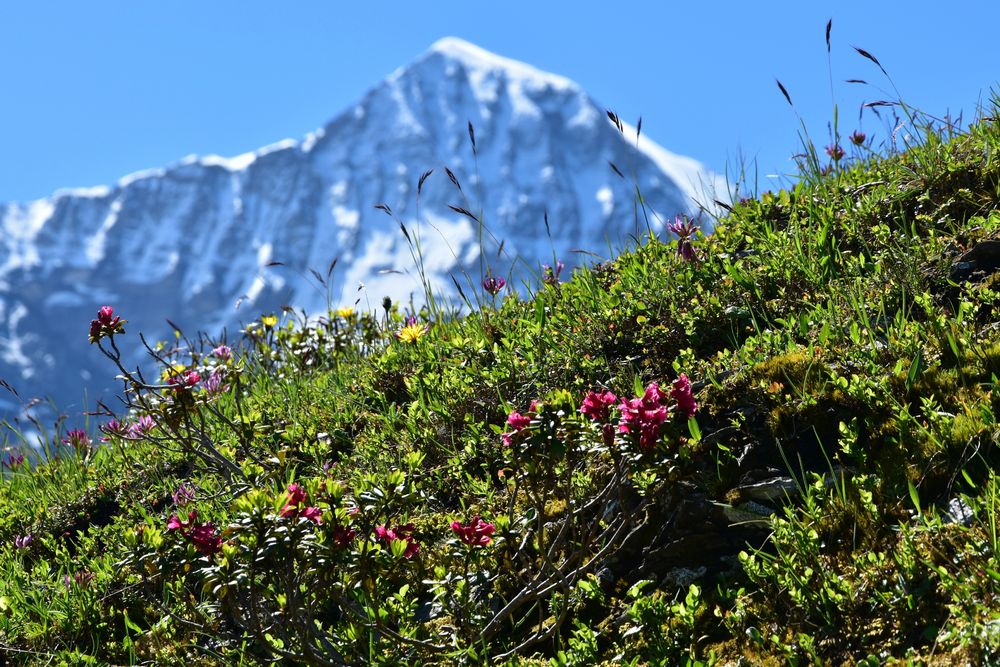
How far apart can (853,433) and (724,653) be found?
118cm

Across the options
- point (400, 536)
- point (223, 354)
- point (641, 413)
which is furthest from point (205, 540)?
point (223, 354)

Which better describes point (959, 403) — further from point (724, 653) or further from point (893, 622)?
point (724, 653)

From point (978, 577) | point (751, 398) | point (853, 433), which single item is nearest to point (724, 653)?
point (978, 577)

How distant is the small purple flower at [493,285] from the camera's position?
242 inches

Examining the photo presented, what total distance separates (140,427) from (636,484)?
4.43 metres

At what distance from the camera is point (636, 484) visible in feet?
12.2

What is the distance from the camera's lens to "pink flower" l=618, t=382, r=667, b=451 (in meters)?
3.13

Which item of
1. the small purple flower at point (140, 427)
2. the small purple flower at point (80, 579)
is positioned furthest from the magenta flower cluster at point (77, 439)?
the small purple flower at point (80, 579)

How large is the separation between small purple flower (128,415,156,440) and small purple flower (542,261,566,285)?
338 cm

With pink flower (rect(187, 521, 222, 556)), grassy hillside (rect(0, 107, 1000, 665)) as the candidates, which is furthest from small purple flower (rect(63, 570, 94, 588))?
pink flower (rect(187, 521, 222, 556))

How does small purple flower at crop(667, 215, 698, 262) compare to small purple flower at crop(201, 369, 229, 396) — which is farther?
small purple flower at crop(201, 369, 229, 396)

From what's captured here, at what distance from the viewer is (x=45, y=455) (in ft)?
23.5

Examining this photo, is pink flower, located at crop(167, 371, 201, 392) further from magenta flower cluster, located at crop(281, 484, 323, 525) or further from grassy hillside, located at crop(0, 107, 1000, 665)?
magenta flower cluster, located at crop(281, 484, 323, 525)

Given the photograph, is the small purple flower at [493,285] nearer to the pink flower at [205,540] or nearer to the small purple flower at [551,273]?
the small purple flower at [551,273]
